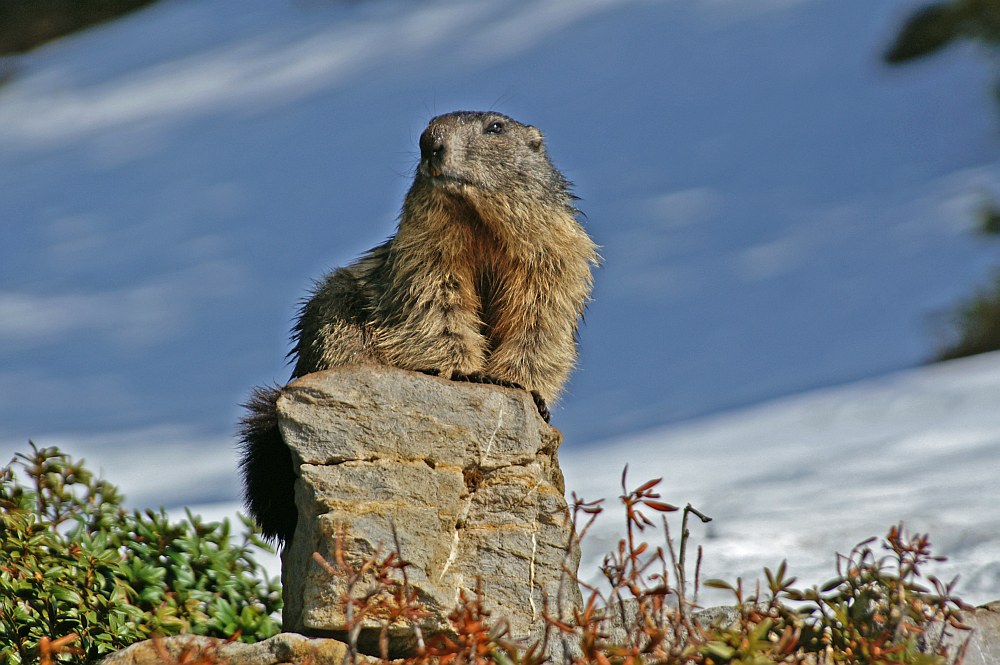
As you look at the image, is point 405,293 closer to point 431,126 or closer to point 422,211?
point 422,211

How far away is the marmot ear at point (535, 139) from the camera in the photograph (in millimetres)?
5070

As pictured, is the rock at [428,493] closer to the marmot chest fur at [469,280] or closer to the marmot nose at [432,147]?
the marmot chest fur at [469,280]

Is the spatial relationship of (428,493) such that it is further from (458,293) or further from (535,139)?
(535,139)

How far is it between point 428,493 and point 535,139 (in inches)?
70.6

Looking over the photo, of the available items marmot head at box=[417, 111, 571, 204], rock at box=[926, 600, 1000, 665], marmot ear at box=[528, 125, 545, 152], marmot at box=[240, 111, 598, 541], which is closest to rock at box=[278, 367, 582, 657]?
marmot at box=[240, 111, 598, 541]

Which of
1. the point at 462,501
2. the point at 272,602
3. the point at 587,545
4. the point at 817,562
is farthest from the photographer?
the point at 587,545

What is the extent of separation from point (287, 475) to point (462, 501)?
0.85 metres

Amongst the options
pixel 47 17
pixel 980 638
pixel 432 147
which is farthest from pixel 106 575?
pixel 47 17

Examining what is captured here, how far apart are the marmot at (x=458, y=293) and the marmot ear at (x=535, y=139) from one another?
0.42 ft

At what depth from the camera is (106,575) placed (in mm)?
4812

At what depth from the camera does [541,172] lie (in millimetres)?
4996

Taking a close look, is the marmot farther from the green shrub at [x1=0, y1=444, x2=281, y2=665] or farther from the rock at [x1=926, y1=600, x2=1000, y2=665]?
the rock at [x1=926, y1=600, x2=1000, y2=665]

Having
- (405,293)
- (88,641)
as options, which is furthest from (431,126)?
(88,641)

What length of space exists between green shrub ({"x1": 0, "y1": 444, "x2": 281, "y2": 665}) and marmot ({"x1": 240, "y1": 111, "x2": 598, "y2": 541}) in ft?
1.98
